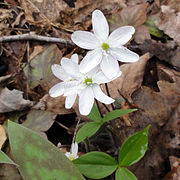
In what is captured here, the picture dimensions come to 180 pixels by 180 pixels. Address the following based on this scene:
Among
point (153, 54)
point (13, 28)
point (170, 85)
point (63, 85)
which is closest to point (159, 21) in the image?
point (153, 54)

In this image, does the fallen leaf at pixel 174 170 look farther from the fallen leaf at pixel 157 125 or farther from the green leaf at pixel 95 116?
the green leaf at pixel 95 116

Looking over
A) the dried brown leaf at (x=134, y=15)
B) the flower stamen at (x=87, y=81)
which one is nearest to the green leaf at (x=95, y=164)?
the flower stamen at (x=87, y=81)

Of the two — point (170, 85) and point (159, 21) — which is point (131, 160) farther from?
point (159, 21)

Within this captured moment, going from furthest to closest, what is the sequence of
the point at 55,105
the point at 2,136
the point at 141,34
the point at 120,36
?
1. the point at 141,34
2. the point at 55,105
3. the point at 2,136
4. the point at 120,36

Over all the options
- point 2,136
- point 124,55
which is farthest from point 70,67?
point 2,136

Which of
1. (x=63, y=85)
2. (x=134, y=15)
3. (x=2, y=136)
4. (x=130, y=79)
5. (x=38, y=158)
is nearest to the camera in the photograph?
(x=38, y=158)

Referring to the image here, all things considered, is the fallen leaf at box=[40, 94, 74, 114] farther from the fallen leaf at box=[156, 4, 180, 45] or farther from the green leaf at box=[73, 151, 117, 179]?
the fallen leaf at box=[156, 4, 180, 45]

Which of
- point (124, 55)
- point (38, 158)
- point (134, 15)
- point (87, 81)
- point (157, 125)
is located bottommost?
point (157, 125)

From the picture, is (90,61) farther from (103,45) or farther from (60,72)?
(60,72)
